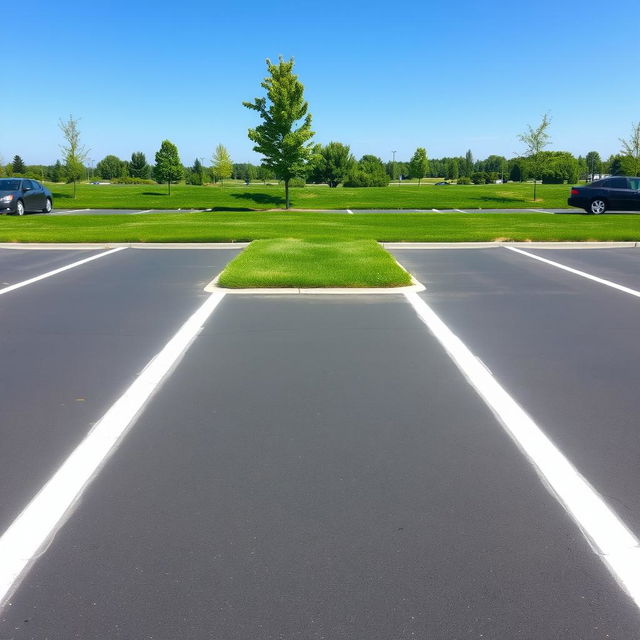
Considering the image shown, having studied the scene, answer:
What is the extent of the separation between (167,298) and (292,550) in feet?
21.4

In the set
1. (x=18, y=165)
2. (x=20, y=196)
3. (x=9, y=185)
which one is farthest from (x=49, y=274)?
(x=18, y=165)

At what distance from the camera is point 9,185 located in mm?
26500

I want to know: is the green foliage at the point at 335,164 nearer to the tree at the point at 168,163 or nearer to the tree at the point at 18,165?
the tree at the point at 168,163

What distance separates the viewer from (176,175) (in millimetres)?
54875

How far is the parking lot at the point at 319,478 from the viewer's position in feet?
8.27

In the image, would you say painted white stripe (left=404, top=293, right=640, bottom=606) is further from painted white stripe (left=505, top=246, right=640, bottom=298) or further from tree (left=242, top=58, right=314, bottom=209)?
tree (left=242, top=58, right=314, bottom=209)

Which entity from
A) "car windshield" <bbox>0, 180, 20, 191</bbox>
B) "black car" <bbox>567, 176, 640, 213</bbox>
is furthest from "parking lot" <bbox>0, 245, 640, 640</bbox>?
"car windshield" <bbox>0, 180, 20, 191</bbox>

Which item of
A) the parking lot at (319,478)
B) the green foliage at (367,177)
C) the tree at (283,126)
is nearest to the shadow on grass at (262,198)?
the tree at (283,126)

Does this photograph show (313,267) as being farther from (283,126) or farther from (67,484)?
(283,126)

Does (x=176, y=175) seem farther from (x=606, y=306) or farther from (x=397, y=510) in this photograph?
(x=397, y=510)

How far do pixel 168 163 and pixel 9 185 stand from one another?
2923cm

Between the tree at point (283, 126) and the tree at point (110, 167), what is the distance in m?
75.3

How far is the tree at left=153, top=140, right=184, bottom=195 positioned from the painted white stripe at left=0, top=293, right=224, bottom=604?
168 ft

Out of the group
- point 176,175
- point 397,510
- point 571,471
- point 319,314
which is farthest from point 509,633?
point 176,175
